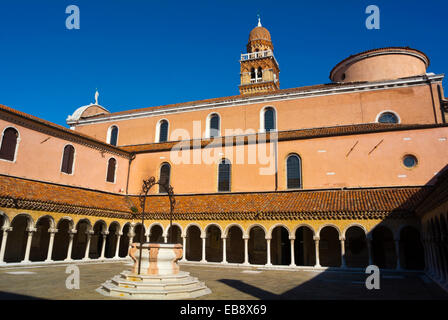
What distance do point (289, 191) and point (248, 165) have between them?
362 centimetres

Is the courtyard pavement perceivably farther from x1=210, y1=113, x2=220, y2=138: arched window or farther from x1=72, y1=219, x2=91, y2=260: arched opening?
x1=210, y1=113, x2=220, y2=138: arched window

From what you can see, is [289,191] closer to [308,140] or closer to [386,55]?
[308,140]

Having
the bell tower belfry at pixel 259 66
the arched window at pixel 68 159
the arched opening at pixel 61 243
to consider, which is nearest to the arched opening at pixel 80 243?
the arched opening at pixel 61 243

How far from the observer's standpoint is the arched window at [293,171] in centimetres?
2286

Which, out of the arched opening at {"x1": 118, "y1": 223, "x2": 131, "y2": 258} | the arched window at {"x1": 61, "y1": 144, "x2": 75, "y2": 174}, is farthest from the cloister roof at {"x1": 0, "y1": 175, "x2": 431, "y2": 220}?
the arched opening at {"x1": 118, "y1": 223, "x2": 131, "y2": 258}

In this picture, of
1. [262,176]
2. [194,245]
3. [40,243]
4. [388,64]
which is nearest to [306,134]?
[262,176]

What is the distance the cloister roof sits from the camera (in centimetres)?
1802

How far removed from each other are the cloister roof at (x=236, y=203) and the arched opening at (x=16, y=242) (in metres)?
2.74

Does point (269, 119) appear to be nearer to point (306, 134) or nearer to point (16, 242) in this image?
point (306, 134)

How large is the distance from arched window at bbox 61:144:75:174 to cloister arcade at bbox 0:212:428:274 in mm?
3514

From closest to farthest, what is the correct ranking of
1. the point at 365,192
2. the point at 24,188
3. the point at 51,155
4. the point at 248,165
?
the point at 24,188 < the point at 365,192 < the point at 51,155 < the point at 248,165

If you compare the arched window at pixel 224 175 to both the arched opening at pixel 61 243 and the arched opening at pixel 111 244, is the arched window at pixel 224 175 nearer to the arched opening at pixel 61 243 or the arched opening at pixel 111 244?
the arched opening at pixel 111 244
